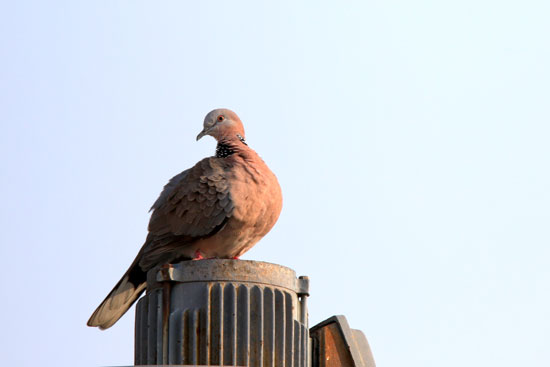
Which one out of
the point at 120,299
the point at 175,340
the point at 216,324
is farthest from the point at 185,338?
the point at 120,299

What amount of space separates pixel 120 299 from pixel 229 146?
6.48 ft

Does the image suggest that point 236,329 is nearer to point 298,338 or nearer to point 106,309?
point 298,338

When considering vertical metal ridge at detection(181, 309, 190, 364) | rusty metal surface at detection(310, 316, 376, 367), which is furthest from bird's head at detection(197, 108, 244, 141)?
vertical metal ridge at detection(181, 309, 190, 364)

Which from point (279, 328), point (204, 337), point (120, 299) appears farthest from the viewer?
point (120, 299)

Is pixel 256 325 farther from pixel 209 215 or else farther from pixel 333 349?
pixel 209 215

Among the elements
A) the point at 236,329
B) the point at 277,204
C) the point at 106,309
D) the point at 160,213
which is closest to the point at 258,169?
the point at 277,204

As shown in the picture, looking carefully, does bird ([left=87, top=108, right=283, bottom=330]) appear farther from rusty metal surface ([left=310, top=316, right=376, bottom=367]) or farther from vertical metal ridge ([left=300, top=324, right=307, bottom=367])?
vertical metal ridge ([left=300, top=324, right=307, bottom=367])

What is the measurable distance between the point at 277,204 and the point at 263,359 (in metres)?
2.94

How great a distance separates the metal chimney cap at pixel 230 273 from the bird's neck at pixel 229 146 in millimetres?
2993

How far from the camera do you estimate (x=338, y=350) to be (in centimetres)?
636

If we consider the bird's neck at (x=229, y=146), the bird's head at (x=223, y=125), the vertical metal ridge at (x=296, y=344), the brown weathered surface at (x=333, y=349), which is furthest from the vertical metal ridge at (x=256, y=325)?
the bird's head at (x=223, y=125)

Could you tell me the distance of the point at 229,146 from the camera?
888 cm

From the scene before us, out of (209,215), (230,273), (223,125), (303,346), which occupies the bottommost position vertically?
(303,346)

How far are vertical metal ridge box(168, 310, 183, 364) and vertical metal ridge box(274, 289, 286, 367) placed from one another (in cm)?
56
